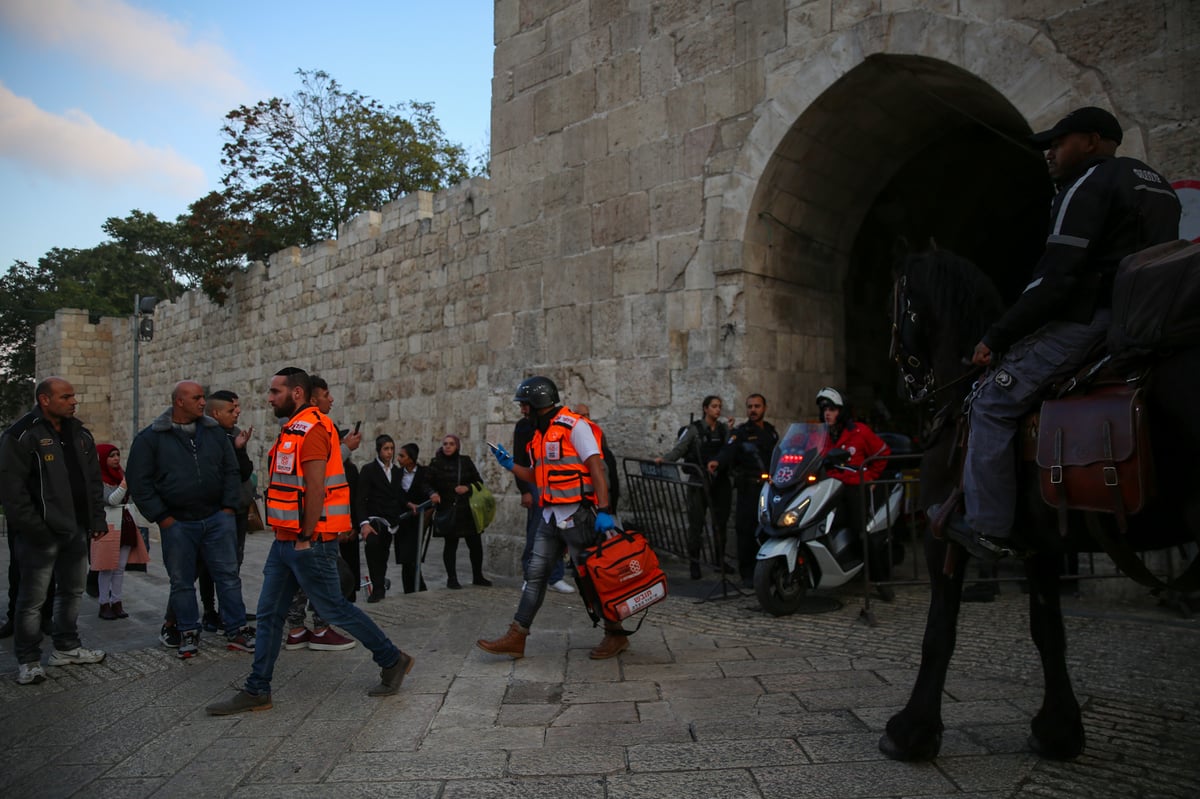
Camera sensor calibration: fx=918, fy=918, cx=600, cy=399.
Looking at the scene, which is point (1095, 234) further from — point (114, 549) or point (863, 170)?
point (114, 549)

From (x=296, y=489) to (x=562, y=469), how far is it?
1575 millimetres

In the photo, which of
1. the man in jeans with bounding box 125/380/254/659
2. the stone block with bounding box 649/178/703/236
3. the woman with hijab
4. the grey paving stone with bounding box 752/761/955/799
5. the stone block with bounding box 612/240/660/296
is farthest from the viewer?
the stone block with bounding box 612/240/660/296

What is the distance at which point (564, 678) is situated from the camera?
16.8 feet

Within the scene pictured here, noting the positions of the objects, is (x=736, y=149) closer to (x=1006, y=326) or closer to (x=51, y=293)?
(x=1006, y=326)

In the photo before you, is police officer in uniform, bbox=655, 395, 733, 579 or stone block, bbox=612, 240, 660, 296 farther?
stone block, bbox=612, 240, 660, 296

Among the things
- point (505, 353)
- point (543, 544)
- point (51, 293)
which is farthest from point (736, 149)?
point (51, 293)

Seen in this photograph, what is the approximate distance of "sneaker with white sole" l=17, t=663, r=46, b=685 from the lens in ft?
17.6

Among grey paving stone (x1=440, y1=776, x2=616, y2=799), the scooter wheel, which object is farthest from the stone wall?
grey paving stone (x1=440, y1=776, x2=616, y2=799)

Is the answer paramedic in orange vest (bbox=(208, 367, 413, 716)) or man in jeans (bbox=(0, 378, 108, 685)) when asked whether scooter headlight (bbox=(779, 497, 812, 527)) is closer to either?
paramedic in orange vest (bbox=(208, 367, 413, 716))

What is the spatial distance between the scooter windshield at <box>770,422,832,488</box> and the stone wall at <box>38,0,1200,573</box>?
51.9 inches

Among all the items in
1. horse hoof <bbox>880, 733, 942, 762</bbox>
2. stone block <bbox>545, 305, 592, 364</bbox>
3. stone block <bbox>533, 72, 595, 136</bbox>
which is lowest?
horse hoof <bbox>880, 733, 942, 762</bbox>

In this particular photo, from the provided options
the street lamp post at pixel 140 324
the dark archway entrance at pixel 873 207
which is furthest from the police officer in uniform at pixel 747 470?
the street lamp post at pixel 140 324

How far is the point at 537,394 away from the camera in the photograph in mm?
5770

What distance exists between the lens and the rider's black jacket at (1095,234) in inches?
125
